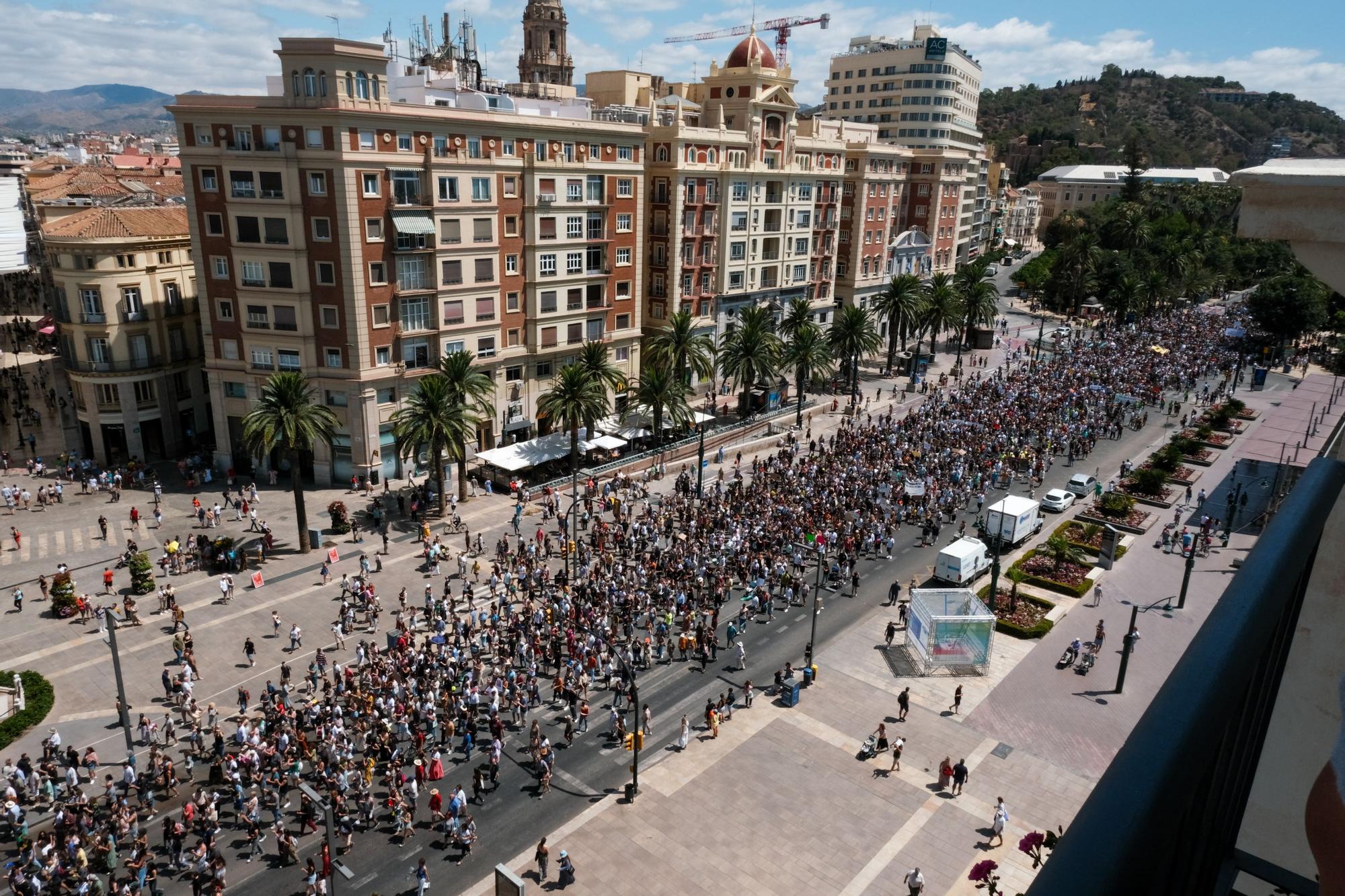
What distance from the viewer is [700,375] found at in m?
66.2

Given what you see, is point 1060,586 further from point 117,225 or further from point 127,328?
point 117,225

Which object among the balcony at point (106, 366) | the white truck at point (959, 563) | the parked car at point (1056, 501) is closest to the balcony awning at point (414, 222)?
the balcony at point (106, 366)

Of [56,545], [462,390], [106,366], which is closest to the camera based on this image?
[56,545]

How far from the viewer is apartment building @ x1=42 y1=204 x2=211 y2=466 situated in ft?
181

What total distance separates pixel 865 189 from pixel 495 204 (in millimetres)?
50315

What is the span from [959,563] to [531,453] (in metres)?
27.3

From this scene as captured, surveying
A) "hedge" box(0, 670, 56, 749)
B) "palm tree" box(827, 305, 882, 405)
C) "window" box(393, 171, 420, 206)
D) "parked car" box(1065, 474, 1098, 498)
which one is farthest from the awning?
"parked car" box(1065, 474, 1098, 498)

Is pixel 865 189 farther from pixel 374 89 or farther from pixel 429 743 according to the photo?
pixel 429 743

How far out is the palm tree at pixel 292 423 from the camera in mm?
45250

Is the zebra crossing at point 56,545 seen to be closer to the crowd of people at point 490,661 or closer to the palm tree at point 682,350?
the crowd of people at point 490,661

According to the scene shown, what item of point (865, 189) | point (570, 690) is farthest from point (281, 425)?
point (865, 189)

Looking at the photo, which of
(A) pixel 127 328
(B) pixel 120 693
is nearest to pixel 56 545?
(A) pixel 127 328

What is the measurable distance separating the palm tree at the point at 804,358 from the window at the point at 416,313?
2834 centimetres

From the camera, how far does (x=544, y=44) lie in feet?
432
